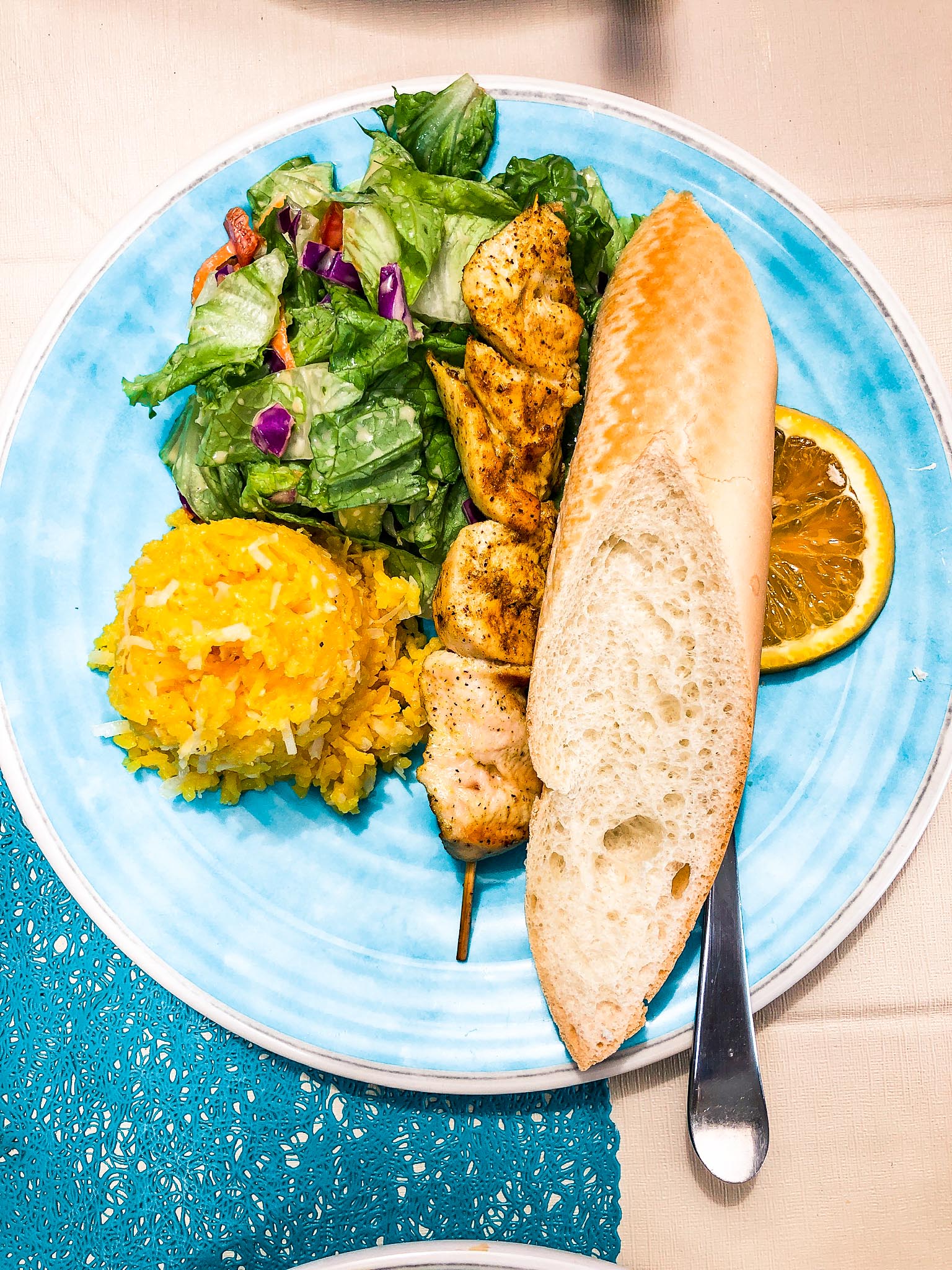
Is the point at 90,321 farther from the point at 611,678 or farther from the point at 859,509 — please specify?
the point at 859,509

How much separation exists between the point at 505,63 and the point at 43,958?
3147 mm

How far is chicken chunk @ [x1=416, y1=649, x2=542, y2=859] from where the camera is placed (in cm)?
228

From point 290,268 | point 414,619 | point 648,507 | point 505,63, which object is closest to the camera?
point 648,507

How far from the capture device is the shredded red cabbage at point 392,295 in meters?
2.38

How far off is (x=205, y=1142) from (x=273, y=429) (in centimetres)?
203

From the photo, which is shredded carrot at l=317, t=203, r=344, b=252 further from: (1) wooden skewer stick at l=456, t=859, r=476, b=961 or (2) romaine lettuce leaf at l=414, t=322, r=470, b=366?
(1) wooden skewer stick at l=456, t=859, r=476, b=961

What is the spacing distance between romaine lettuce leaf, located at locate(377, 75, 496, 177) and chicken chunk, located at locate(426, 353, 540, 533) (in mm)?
707

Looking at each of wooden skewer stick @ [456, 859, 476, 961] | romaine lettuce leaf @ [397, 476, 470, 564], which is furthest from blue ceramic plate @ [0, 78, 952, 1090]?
romaine lettuce leaf @ [397, 476, 470, 564]

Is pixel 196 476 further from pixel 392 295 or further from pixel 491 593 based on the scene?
pixel 491 593

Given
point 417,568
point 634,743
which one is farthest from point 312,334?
point 634,743

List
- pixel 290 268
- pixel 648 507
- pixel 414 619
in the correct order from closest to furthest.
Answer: pixel 648 507
pixel 290 268
pixel 414 619

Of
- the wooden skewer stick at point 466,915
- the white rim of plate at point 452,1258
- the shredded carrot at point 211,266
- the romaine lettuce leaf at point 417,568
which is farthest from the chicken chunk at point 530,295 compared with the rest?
the white rim of plate at point 452,1258

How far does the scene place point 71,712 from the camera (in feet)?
8.49

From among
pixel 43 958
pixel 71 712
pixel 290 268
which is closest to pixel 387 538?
pixel 290 268
